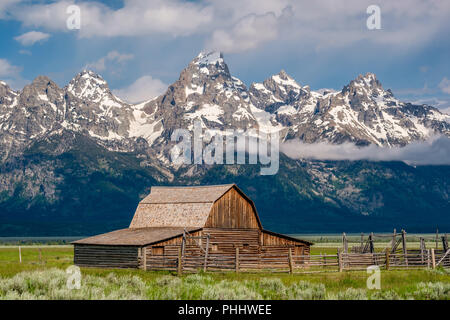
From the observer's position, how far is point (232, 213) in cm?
5512

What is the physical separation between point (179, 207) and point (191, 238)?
6144 millimetres

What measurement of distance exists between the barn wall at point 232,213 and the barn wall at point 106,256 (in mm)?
7811

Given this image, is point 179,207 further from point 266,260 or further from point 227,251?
point 266,260

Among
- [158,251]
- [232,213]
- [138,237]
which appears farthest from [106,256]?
[232,213]

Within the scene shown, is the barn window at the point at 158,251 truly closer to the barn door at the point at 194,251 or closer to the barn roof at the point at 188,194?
the barn door at the point at 194,251

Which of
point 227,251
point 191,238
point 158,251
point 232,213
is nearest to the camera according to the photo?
point 158,251

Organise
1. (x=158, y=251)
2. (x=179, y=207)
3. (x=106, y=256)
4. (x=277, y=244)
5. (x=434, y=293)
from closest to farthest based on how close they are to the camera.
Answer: (x=434, y=293) < (x=158, y=251) < (x=106, y=256) < (x=179, y=207) < (x=277, y=244)

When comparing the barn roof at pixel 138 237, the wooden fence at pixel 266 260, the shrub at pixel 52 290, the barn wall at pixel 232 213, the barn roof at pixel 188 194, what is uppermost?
the barn roof at pixel 188 194

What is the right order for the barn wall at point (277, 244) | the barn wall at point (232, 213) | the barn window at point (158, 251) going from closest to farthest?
the barn window at point (158, 251) < the barn wall at point (232, 213) < the barn wall at point (277, 244)

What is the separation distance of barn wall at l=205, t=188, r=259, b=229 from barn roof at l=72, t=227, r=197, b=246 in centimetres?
361

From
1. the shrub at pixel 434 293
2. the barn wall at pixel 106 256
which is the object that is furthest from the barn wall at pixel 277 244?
the shrub at pixel 434 293

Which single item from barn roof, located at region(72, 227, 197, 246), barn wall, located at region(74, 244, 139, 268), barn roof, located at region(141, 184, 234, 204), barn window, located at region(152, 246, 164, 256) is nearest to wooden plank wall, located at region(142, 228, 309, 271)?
barn window, located at region(152, 246, 164, 256)

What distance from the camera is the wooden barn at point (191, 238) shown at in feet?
146
